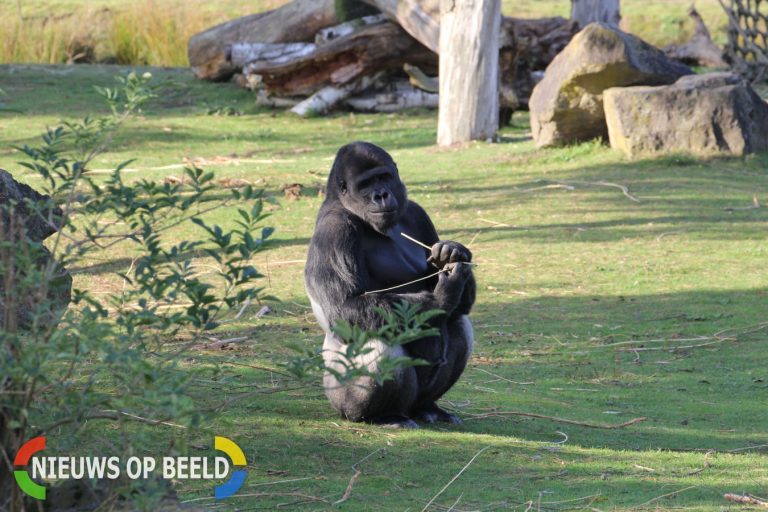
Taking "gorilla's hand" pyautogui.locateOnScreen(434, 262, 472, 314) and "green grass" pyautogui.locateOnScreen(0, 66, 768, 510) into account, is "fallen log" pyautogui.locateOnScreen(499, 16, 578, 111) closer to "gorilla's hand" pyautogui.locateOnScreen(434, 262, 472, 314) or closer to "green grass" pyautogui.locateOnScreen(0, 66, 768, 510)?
"green grass" pyautogui.locateOnScreen(0, 66, 768, 510)

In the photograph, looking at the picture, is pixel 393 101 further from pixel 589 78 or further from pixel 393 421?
pixel 393 421

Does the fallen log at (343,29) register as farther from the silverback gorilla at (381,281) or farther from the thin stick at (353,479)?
the thin stick at (353,479)

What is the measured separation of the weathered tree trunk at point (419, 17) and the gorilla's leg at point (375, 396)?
409 inches

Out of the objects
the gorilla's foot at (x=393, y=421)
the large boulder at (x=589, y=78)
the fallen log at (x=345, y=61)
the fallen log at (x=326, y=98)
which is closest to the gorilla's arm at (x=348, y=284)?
the gorilla's foot at (x=393, y=421)

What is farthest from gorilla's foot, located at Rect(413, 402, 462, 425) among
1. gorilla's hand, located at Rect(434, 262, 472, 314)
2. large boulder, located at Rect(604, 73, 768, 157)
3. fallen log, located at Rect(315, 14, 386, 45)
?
fallen log, located at Rect(315, 14, 386, 45)

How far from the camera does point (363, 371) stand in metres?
2.90

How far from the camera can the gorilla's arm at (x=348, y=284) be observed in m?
4.85

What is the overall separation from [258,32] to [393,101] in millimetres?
2442

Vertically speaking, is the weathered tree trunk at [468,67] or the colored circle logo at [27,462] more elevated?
the weathered tree trunk at [468,67]

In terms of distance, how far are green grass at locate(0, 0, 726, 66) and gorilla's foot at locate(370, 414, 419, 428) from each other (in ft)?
53.3

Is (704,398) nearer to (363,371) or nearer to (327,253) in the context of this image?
(327,253)

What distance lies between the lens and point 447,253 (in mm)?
4879

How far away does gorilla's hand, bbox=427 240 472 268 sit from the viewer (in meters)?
4.88

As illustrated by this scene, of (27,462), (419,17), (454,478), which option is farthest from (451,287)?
(419,17)
